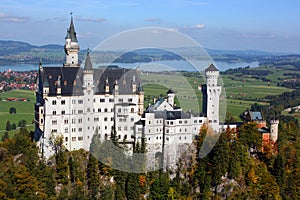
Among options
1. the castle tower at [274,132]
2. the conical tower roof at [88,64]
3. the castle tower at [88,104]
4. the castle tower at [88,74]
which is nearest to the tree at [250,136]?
the castle tower at [274,132]

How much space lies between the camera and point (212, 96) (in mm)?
53000

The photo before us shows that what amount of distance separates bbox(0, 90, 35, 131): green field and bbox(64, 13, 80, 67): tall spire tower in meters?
37.5

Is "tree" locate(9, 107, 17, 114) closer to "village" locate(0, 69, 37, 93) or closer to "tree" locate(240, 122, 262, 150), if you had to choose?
"village" locate(0, 69, 37, 93)

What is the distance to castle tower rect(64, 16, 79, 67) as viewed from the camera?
54.0 metres

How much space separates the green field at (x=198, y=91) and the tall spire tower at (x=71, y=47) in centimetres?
1647

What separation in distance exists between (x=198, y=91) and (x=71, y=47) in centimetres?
3337

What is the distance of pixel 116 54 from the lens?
69.7 metres

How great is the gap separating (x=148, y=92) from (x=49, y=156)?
55.4 meters

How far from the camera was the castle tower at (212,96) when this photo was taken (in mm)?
52600

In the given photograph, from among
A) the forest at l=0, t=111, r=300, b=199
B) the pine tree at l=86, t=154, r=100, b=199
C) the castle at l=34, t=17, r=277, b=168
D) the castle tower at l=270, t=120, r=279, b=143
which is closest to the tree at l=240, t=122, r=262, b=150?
the forest at l=0, t=111, r=300, b=199

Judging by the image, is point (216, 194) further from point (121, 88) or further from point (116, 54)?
point (116, 54)

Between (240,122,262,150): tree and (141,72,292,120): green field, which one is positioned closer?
(240,122,262,150): tree

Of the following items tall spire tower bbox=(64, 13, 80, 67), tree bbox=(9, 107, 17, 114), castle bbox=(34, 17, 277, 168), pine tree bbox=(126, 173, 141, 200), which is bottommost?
pine tree bbox=(126, 173, 141, 200)

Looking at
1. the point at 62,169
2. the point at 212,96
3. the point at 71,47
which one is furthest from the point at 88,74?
the point at 212,96
